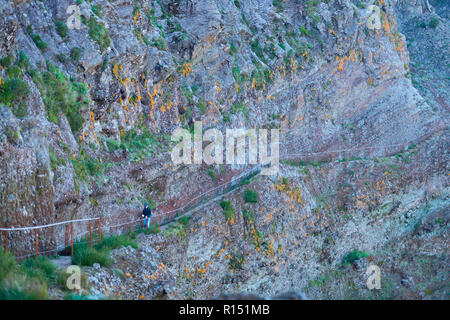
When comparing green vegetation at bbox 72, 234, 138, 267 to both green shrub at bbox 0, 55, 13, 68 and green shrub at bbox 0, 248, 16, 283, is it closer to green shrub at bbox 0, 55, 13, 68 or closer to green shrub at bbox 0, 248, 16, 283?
green shrub at bbox 0, 248, 16, 283

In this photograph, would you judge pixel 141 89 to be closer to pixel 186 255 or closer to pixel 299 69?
pixel 186 255

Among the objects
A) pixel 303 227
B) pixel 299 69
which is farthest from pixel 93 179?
pixel 299 69

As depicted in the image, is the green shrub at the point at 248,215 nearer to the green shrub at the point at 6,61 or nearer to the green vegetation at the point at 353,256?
the green vegetation at the point at 353,256

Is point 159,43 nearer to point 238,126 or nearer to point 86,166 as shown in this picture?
point 238,126

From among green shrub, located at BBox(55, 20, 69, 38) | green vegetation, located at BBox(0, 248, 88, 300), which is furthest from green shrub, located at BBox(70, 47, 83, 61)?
green vegetation, located at BBox(0, 248, 88, 300)

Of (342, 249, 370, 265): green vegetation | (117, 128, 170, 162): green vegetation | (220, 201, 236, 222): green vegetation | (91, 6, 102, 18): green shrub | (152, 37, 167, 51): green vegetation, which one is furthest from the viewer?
(342, 249, 370, 265): green vegetation

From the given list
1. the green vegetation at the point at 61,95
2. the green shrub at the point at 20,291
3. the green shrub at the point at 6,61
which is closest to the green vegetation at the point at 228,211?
the green vegetation at the point at 61,95
